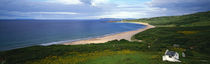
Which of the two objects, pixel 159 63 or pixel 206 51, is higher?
pixel 159 63

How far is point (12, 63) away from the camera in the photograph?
86.5ft

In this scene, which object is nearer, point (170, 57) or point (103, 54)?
point (170, 57)

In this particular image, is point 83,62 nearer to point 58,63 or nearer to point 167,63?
point 58,63

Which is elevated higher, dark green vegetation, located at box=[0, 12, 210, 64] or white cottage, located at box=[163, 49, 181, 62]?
white cottage, located at box=[163, 49, 181, 62]

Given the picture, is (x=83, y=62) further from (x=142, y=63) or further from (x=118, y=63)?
(x=142, y=63)

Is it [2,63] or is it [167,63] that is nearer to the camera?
[167,63]

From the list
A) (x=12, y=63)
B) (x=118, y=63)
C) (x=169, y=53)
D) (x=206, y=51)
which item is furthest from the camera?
(x=206, y=51)

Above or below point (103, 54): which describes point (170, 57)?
above

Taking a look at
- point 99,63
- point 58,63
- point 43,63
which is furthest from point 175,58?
point 43,63

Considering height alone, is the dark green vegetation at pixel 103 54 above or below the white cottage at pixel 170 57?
below

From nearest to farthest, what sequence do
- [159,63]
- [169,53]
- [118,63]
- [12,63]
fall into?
[159,63] < [118,63] < [169,53] < [12,63]

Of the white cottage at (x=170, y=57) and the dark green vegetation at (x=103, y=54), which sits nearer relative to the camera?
the white cottage at (x=170, y=57)

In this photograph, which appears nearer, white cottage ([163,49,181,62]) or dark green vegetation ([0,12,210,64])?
white cottage ([163,49,181,62])

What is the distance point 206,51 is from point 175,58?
2148 centimetres
